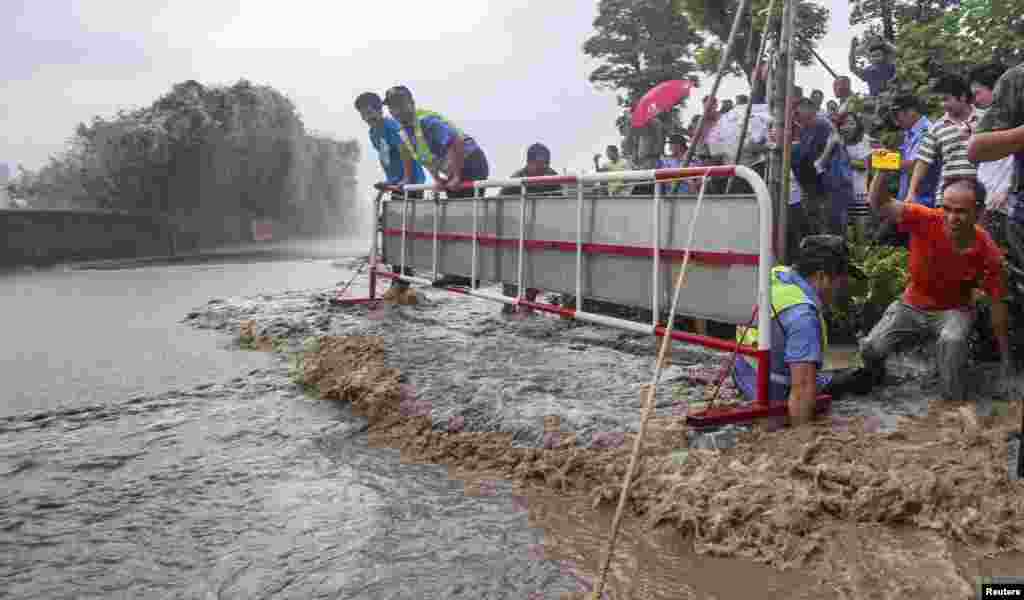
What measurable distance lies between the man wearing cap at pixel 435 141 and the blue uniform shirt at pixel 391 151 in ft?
1.03

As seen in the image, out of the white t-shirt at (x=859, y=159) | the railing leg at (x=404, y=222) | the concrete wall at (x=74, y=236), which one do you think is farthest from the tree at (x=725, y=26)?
the concrete wall at (x=74, y=236)

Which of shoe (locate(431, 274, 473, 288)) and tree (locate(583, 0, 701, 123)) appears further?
tree (locate(583, 0, 701, 123))

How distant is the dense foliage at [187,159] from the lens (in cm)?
3003

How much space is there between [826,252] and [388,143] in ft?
21.7

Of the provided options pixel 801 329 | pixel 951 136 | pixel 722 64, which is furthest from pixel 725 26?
pixel 801 329

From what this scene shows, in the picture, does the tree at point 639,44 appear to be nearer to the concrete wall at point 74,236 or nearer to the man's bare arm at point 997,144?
the concrete wall at point 74,236

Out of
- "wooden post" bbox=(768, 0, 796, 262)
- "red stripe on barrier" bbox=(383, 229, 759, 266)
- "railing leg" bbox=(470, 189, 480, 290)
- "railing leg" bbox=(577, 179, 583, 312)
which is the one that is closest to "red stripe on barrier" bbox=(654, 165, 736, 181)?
"red stripe on barrier" bbox=(383, 229, 759, 266)

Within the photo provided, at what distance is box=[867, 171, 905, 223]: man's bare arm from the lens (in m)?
4.36

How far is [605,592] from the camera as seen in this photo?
3041 millimetres

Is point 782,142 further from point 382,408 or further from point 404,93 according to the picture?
point 404,93

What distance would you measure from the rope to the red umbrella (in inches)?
188

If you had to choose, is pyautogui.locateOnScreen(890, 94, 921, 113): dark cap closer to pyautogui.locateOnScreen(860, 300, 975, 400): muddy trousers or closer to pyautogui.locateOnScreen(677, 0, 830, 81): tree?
pyautogui.locateOnScreen(860, 300, 975, 400): muddy trousers

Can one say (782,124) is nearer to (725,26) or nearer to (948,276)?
(948,276)

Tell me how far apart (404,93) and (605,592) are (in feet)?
23.5
